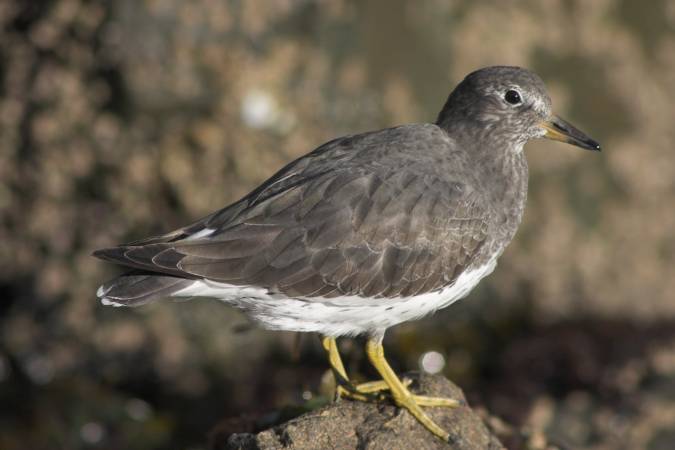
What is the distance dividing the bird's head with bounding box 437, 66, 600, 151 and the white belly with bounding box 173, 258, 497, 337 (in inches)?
47.7

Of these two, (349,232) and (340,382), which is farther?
(340,382)

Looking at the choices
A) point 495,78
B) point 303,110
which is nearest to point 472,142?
point 495,78

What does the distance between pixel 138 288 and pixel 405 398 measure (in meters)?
1.94

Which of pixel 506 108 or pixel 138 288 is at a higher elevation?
pixel 506 108

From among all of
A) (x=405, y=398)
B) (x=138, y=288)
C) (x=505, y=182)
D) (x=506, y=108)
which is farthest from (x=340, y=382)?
(x=506, y=108)

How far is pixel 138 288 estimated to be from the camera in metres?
6.30

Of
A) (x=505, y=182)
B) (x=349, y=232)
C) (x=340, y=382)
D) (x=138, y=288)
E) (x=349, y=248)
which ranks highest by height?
(x=505, y=182)

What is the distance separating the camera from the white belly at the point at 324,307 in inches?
255

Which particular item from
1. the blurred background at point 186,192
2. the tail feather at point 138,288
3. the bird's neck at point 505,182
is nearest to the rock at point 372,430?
the tail feather at point 138,288

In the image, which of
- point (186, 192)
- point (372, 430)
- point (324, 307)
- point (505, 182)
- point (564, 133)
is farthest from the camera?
point (186, 192)

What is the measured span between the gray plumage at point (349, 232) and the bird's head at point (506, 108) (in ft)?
1.08

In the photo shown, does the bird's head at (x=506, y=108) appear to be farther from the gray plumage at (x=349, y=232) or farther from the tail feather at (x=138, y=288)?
the tail feather at (x=138, y=288)

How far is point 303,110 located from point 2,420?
15.6 ft

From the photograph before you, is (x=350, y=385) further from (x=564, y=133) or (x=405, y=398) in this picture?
(x=564, y=133)
